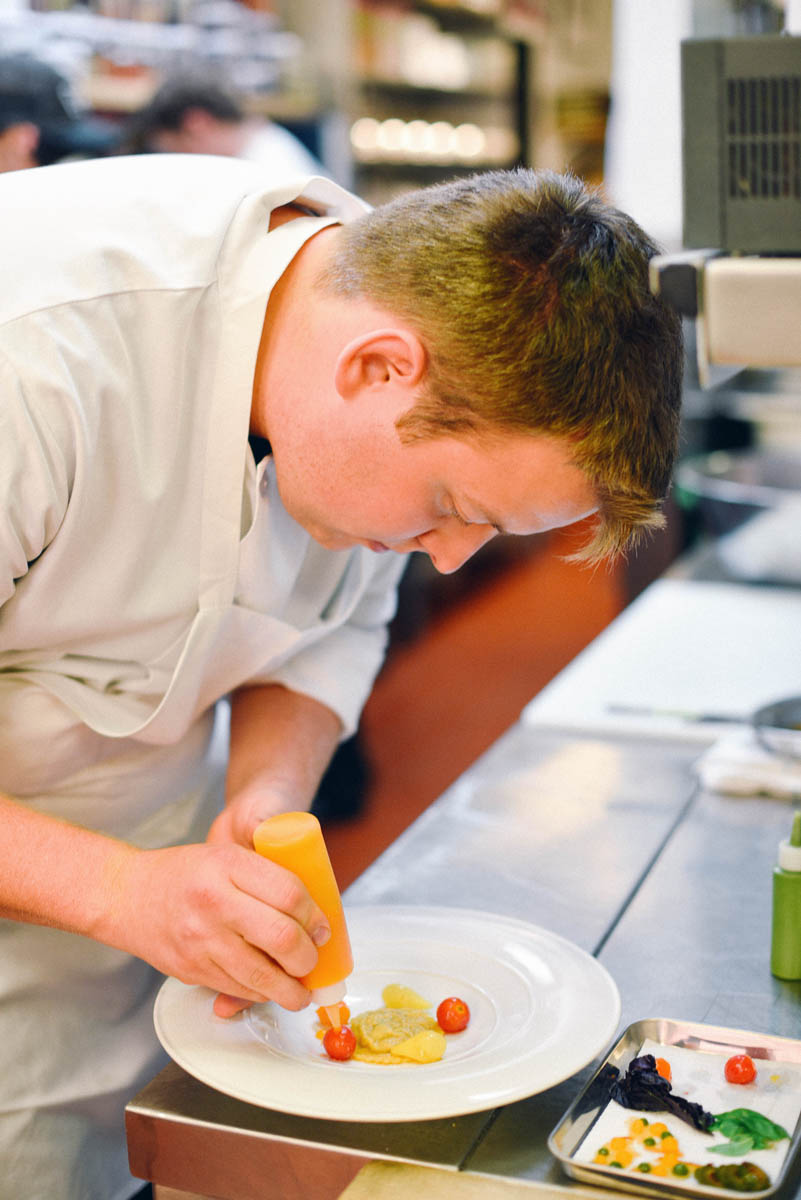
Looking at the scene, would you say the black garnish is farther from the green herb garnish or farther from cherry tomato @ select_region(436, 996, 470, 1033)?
cherry tomato @ select_region(436, 996, 470, 1033)

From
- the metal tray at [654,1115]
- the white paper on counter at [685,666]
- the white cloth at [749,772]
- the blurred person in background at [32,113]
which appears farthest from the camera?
the blurred person in background at [32,113]

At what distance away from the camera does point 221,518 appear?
1242 millimetres

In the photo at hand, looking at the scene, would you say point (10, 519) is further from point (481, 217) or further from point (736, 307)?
point (736, 307)

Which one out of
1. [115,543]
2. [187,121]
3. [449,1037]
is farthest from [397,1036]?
[187,121]

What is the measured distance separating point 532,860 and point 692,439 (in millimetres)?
3212

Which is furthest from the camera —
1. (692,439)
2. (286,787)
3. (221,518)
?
(692,439)

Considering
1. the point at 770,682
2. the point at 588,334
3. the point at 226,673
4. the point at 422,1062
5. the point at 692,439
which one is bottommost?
the point at 692,439

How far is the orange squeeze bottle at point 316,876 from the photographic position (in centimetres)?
107

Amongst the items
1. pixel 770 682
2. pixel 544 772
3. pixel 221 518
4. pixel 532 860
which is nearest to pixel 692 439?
pixel 770 682

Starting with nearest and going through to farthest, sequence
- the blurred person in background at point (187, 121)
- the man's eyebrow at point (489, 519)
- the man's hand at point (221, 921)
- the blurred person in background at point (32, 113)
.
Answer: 1. the man's hand at point (221, 921)
2. the man's eyebrow at point (489, 519)
3. the blurred person in background at point (32, 113)
4. the blurred person in background at point (187, 121)

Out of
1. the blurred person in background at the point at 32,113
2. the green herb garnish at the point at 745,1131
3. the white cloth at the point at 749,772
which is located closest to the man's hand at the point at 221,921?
the green herb garnish at the point at 745,1131

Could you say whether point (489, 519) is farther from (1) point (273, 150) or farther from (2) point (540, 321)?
(1) point (273, 150)

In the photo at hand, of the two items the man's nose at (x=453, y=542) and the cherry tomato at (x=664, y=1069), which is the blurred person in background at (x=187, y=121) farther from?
the cherry tomato at (x=664, y=1069)

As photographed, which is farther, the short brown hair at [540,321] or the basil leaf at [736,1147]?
the short brown hair at [540,321]
